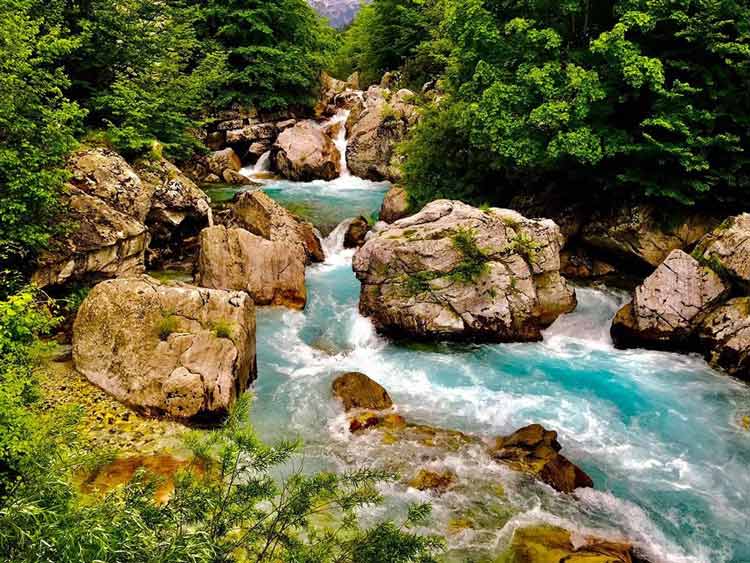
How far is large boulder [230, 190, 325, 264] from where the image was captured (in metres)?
17.3

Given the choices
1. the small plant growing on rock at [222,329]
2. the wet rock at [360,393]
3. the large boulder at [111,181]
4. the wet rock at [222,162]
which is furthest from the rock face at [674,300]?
the wet rock at [222,162]

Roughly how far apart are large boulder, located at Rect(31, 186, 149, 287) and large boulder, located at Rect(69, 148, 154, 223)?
373mm

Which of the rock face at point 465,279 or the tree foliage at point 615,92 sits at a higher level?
the tree foliage at point 615,92

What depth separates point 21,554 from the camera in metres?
3.00

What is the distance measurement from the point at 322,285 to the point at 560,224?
28.7ft

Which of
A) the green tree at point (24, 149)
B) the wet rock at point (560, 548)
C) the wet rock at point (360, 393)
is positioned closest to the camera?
the wet rock at point (560, 548)

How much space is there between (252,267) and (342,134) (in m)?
19.9

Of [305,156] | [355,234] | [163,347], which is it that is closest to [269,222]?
[355,234]

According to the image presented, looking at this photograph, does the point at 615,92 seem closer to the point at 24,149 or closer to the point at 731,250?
the point at 731,250

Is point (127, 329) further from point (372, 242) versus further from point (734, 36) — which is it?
point (734, 36)

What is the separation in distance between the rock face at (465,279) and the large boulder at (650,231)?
2.91 m

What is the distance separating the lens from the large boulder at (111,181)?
12953 millimetres

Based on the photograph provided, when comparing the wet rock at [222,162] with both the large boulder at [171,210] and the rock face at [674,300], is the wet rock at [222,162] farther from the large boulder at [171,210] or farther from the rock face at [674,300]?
the rock face at [674,300]

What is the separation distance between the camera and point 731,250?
1291 centimetres
